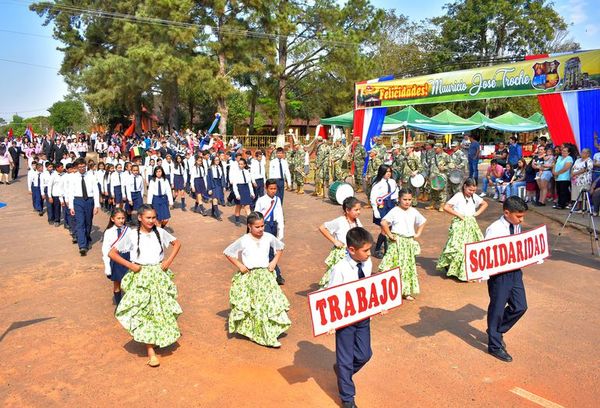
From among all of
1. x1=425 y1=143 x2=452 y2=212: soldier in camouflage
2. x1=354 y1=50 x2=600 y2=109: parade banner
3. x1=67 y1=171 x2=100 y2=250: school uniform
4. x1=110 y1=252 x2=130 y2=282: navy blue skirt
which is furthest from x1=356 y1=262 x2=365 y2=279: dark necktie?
x1=354 y1=50 x2=600 y2=109: parade banner

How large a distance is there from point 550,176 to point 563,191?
0.80 metres

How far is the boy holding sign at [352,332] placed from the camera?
4090 millimetres

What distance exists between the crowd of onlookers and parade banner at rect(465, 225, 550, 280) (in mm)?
7147

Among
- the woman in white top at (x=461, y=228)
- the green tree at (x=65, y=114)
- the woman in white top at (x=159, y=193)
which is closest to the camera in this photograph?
the woman in white top at (x=461, y=228)

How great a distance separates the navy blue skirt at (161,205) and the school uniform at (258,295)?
589 cm

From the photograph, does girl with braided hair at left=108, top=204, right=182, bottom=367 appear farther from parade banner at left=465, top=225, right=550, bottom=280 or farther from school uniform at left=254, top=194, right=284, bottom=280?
parade banner at left=465, top=225, right=550, bottom=280

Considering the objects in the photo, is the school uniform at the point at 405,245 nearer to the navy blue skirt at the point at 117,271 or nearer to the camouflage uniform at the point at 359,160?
the navy blue skirt at the point at 117,271

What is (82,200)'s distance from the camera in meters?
9.95

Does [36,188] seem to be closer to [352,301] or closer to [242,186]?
[242,186]

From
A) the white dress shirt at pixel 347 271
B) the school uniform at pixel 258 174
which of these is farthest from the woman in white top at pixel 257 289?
the school uniform at pixel 258 174

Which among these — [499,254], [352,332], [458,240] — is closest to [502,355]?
[499,254]

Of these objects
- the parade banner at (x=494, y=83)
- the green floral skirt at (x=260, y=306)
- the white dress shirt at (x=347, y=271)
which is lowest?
the green floral skirt at (x=260, y=306)

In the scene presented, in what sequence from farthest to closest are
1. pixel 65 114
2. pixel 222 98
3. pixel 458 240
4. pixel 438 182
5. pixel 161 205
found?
pixel 65 114, pixel 222 98, pixel 438 182, pixel 161 205, pixel 458 240

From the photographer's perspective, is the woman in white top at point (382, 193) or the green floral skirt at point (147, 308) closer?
the green floral skirt at point (147, 308)
